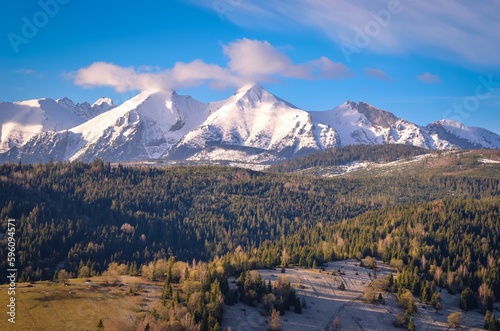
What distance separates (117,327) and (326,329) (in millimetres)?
65884

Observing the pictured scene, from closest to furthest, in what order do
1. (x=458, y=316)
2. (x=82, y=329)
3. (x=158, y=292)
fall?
1. (x=82, y=329)
2. (x=158, y=292)
3. (x=458, y=316)

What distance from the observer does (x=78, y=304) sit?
16875 cm

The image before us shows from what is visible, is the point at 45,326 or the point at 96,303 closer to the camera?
the point at 45,326

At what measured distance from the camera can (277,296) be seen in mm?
188375

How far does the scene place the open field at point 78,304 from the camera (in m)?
153

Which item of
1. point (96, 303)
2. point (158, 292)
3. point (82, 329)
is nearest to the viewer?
point (82, 329)

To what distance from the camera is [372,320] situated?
193m

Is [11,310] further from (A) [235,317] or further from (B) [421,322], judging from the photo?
(B) [421,322]

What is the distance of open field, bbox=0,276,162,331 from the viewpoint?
502 feet

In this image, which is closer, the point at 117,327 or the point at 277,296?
the point at 117,327

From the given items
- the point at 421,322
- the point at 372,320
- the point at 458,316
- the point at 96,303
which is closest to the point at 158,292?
the point at 96,303

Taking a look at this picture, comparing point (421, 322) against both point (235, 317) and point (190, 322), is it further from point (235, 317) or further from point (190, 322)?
point (190, 322)

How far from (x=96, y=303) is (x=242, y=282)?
47773 millimetres

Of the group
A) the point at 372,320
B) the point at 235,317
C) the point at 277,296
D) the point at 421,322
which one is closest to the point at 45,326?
the point at 235,317
